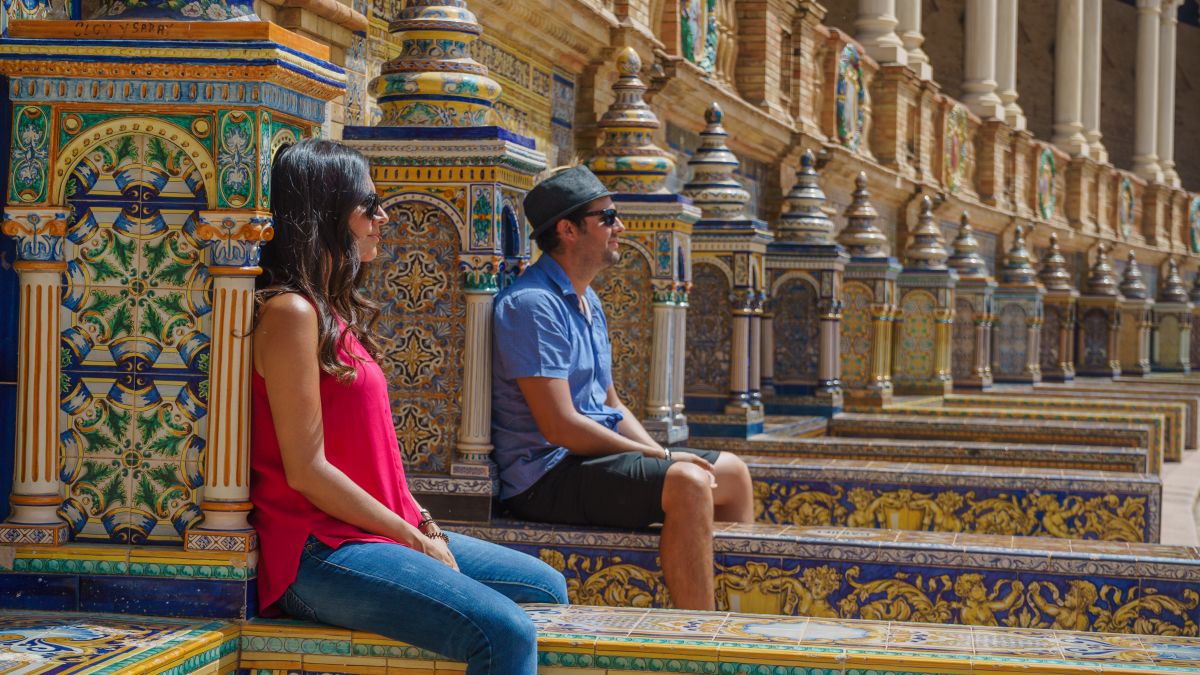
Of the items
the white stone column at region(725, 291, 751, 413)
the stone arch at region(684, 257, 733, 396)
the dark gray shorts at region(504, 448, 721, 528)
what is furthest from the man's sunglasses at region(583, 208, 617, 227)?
the stone arch at region(684, 257, 733, 396)

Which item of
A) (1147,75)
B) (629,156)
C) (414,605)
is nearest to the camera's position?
(414,605)

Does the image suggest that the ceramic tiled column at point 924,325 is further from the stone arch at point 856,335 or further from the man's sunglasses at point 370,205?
the man's sunglasses at point 370,205

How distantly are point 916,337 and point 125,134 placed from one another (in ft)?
49.3

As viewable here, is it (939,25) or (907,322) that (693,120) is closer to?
(907,322)

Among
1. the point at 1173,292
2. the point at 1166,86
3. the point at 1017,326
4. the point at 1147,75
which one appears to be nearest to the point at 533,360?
the point at 1017,326

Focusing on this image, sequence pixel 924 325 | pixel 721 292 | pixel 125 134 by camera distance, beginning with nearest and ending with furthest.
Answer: pixel 125 134 → pixel 721 292 → pixel 924 325

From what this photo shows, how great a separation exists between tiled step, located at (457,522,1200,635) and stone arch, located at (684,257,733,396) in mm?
5594

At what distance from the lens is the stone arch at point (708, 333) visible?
37.7 feet

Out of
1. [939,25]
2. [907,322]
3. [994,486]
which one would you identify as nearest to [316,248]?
[994,486]

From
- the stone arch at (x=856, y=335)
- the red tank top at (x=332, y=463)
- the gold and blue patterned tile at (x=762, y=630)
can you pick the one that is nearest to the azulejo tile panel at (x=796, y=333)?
the stone arch at (x=856, y=335)

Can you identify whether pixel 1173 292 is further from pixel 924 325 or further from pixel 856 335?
pixel 856 335

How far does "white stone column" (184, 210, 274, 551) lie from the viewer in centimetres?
399

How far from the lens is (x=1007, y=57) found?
1220 inches

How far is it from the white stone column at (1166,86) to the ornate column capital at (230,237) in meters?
41.6
